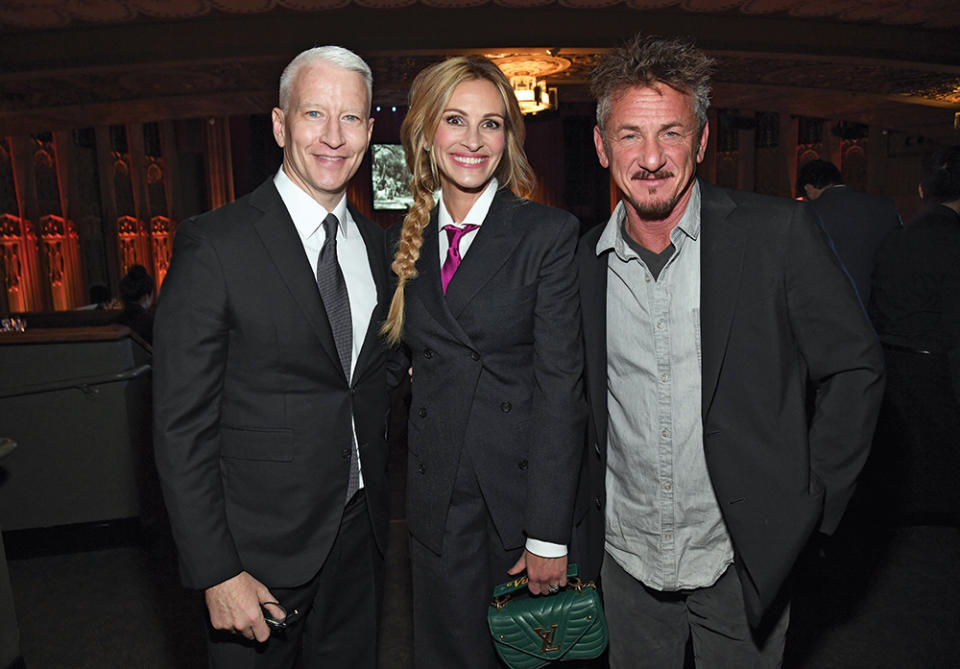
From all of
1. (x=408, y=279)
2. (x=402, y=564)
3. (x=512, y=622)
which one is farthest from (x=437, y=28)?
(x=512, y=622)

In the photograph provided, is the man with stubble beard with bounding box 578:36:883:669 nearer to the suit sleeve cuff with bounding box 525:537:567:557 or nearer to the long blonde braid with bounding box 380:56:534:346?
the suit sleeve cuff with bounding box 525:537:567:557

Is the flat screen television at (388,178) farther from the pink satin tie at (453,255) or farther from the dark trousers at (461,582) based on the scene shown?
the dark trousers at (461,582)

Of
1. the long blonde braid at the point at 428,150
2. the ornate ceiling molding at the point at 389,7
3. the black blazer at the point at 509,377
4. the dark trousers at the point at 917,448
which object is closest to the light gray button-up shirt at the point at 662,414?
the black blazer at the point at 509,377

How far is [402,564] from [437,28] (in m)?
5.99

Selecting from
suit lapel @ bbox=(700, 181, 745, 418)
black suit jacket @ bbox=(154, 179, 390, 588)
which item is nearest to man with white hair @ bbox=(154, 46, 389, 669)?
black suit jacket @ bbox=(154, 179, 390, 588)

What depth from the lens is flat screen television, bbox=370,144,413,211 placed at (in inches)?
683

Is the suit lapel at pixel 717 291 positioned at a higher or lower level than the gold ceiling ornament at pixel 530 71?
lower

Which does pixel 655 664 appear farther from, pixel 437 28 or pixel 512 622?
pixel 437 28

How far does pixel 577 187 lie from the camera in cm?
1764

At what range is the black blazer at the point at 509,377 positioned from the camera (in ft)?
5.39

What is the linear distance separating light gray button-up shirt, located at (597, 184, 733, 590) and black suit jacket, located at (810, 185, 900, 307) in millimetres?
2846

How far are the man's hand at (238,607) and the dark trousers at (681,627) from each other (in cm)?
91

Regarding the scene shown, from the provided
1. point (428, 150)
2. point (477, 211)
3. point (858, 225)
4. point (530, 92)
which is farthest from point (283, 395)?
point (530, 92)

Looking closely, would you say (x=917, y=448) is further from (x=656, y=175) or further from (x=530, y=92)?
(x=530, y=92)
